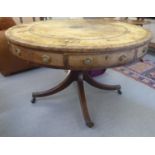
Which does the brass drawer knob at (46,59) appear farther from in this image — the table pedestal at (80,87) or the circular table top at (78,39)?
the table pedestal at (80,87)

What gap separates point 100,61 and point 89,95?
879mm

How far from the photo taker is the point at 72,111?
156 cm

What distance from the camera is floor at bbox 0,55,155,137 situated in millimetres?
1351

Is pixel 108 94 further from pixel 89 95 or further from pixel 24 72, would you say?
pixel 24 72

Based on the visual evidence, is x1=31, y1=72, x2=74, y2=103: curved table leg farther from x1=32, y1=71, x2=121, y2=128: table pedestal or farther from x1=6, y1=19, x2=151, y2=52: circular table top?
x1=6, y1=19, x2=151, y2=52: circular table top

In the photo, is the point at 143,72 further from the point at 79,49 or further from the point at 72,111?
the point at 79,49

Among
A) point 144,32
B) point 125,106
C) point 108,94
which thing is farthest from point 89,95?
point 144,32

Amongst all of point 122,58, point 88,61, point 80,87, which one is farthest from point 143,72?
point 88,61

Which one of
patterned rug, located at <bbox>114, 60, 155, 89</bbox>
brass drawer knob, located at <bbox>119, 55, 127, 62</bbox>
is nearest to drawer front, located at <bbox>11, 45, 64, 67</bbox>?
brass drawer knob, located at <bbox>119, 55, 127, 62</bbox>

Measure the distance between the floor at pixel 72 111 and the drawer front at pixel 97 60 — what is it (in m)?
0.58

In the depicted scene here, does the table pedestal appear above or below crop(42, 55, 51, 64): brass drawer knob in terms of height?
below

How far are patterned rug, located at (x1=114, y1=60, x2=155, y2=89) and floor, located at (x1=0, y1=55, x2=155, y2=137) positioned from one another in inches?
3.8

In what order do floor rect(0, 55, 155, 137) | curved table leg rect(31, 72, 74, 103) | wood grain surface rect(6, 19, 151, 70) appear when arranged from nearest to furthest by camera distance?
wood grain surface rect(6, 19, 151, 70) → floor rect(0, 55, 155, 137) → curved table leg rect(31, 72, 74, 103)

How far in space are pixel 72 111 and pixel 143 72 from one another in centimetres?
109
